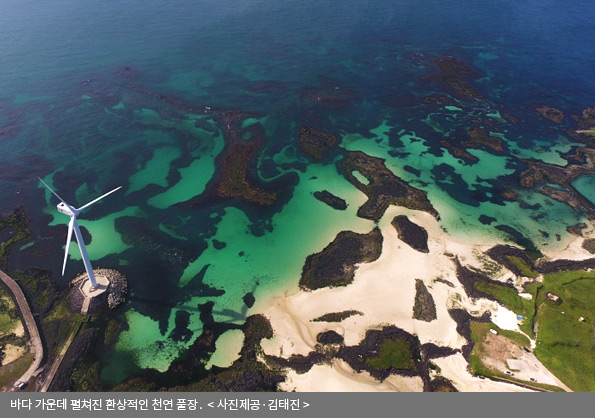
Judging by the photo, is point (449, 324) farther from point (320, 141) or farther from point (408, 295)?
point (320, 141)

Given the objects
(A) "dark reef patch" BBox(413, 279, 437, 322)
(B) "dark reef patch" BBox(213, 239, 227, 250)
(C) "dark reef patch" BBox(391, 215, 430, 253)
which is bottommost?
(A) "dark reef patch" BBox(413, 279, 437, 322)

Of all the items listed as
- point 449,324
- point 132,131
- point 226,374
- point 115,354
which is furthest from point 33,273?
point 449,324

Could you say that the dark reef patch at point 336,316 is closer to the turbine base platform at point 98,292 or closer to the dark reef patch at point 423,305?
the dark reef patch at point 423,305

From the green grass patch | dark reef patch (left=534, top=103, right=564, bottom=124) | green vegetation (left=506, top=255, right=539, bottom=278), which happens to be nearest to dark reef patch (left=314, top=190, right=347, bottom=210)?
green vegetation (left=506, top=255, right=539, bottom=278)

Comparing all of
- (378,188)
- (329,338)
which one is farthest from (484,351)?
(378,188)

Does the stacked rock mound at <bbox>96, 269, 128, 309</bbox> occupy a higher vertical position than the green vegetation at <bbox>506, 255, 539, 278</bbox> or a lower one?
higher

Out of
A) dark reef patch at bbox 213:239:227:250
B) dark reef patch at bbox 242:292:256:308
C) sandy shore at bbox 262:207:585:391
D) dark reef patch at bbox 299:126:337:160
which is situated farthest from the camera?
dark reef patch at bbox 299:126:337:160

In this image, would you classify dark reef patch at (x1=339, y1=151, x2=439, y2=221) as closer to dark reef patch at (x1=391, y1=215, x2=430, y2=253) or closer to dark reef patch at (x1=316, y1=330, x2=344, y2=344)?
dark reef patch at (x1=391, y1=215, x2=430, y2=253)

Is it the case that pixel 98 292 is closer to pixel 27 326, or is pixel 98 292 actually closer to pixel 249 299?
pixel 27 326
